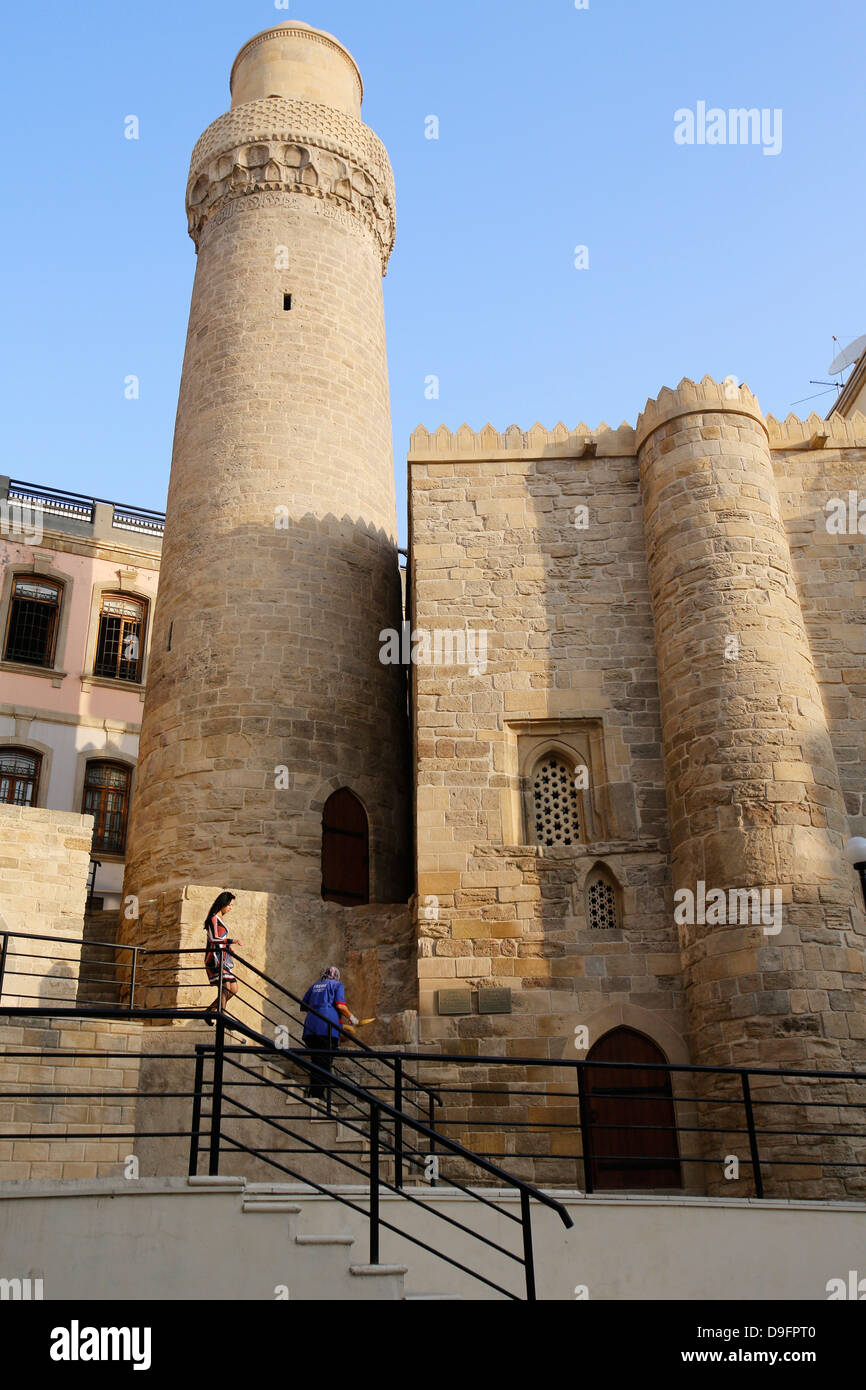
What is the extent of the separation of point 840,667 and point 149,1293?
1108cm

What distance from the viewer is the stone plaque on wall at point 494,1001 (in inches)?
496

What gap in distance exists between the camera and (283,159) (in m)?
19.6

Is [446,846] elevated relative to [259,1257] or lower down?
elevated

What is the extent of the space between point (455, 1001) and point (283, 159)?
14112 mm

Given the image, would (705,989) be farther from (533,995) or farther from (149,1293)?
(149,1293)

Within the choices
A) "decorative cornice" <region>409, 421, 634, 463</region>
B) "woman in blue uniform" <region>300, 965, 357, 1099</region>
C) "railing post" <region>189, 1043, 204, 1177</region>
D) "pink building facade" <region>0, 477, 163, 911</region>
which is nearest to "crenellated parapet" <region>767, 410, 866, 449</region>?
"decorative cornice" <region>409, 421, 634, 463</region>

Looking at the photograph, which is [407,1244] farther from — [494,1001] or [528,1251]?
[494,1001]

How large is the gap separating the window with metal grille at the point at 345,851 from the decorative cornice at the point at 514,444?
4717 millimetres

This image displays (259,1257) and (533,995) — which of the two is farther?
(533,995)

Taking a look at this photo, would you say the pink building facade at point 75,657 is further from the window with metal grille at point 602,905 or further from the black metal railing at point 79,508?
the window with metal grille at point 602,905

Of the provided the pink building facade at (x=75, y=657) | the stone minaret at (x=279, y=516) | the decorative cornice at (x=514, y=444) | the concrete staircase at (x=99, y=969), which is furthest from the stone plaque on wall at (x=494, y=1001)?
the pink building facade at (x=75, y=657)
